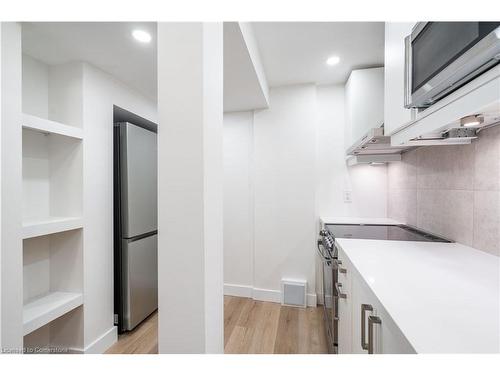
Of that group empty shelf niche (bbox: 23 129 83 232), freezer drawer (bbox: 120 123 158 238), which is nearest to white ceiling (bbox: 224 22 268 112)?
freezer drawer (bbox: 120 123 158 238)

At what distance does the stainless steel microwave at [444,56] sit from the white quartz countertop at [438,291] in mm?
655

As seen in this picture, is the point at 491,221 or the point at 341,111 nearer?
the point at 491,221

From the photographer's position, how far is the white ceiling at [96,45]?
4.53 ft

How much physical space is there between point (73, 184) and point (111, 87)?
0.93 m

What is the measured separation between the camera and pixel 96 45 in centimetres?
156

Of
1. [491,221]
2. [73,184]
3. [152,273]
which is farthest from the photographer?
[152,273]

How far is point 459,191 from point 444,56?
919 mm

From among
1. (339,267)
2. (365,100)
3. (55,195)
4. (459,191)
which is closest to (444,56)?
(459,191)

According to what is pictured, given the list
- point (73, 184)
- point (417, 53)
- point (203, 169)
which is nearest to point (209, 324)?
point (203, 169)

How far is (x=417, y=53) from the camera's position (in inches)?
35.5

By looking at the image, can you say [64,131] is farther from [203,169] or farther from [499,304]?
[499,304]

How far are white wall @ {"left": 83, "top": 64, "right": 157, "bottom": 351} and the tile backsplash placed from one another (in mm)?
2549

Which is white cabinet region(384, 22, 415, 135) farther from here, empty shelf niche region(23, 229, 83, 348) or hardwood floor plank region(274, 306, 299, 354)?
empty shelf niche region(23, 229, 83, 348)

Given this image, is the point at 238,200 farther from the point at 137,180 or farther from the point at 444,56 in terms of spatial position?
the point at 444,56
